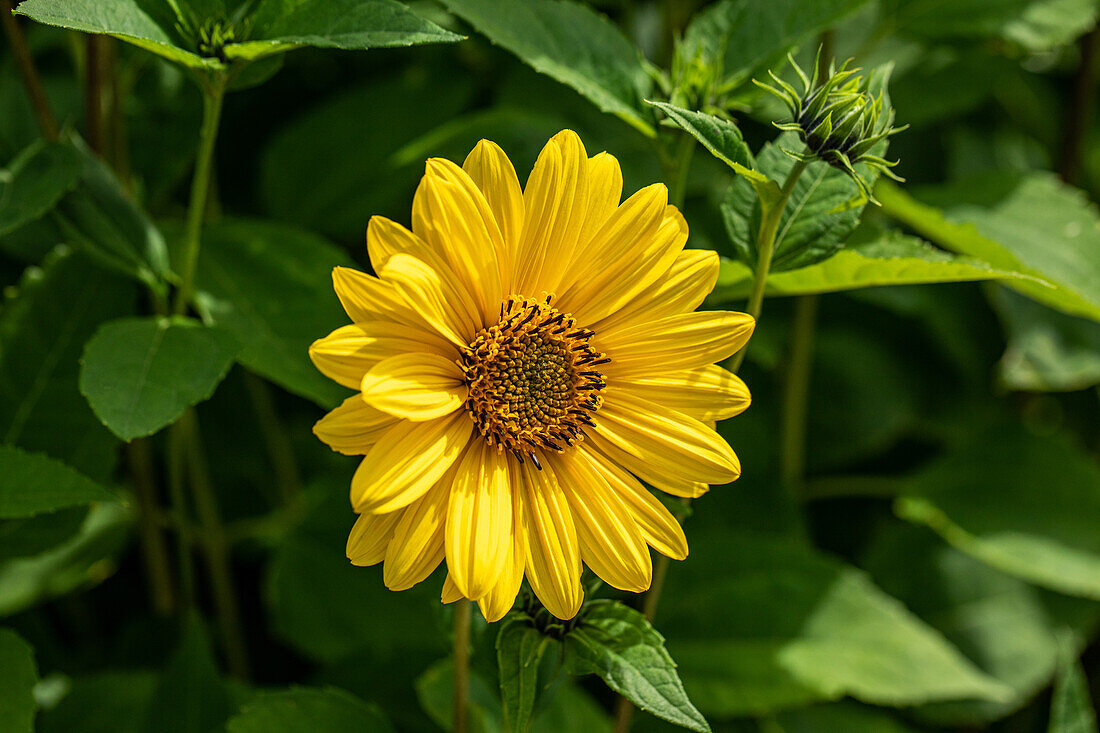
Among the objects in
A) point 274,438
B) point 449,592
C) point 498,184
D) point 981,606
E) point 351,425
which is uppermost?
point 498,184

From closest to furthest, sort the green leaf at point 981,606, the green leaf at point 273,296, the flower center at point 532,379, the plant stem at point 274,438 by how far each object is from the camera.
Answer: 1. the flower center at point 532,379
2. the green leaf at point 273,296
3. the plant stem at point 274,438
4. the green leaf at point 981,606

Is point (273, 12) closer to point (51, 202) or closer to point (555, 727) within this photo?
point (51, 202)

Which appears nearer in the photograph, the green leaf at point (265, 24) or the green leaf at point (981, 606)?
the green leaf at point (265, 24)

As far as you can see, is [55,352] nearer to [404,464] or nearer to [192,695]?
[192,695]

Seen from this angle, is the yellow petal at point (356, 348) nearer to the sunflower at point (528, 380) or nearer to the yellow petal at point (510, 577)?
the sunflower at point (528, 380)

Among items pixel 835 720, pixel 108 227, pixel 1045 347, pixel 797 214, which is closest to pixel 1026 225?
pixel 1045 347

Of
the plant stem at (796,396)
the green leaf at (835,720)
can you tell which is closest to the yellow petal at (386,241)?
the plant stem at (796,396)

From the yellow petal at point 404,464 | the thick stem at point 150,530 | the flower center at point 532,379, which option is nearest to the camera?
the yellow petal at point 404,464
